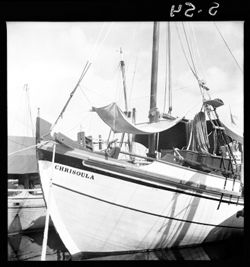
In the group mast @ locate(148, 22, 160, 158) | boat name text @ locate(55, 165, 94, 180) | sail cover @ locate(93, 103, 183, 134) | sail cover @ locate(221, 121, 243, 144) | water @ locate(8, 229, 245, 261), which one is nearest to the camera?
boat name text @ locate(55, 165, 94, 180)

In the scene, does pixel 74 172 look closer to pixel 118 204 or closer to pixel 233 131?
pixel 118 204

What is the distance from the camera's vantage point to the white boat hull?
15.6ft

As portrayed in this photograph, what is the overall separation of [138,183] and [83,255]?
153 centimetres

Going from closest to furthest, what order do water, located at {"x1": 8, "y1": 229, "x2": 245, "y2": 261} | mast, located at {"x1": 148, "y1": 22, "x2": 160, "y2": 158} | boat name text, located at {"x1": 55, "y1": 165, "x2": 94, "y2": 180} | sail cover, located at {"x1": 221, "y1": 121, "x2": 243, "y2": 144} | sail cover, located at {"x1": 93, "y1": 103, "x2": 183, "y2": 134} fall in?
boat name text, located at {"x1": 55, "y1": 165, "x2": 94, "y2": 180}, sail cover, located at {"x1": 93, "y1": 103, "x2": 183, "y2": 134}, water, located at {"x1": 8, "y1": 229, "x2": 245, "y2": 261}, sail cover, located at {"x1": 221, "y1": 121, "x2": 243, "y2": 144}, mast, located at {"x1": 148, "y1": 22, "x2": 160, "y2": 158}

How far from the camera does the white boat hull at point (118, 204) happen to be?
475 cm

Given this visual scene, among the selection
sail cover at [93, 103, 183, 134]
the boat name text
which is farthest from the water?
sail cover at [93, 103, 183, 134]

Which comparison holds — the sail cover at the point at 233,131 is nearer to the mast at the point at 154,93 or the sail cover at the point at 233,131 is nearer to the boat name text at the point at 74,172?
the mast at the point at 154,93

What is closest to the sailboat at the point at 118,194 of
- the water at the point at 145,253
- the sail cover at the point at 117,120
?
the sail cover at the point at 117,120

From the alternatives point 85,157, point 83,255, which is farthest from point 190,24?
point 83,255

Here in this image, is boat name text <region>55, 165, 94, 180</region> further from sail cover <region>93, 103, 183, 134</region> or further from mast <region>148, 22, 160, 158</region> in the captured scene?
mast <region>148, 22, 160, 158</region>

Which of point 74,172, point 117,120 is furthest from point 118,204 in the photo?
point 117,120

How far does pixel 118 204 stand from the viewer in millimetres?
4836

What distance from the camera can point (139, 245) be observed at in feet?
16.9
